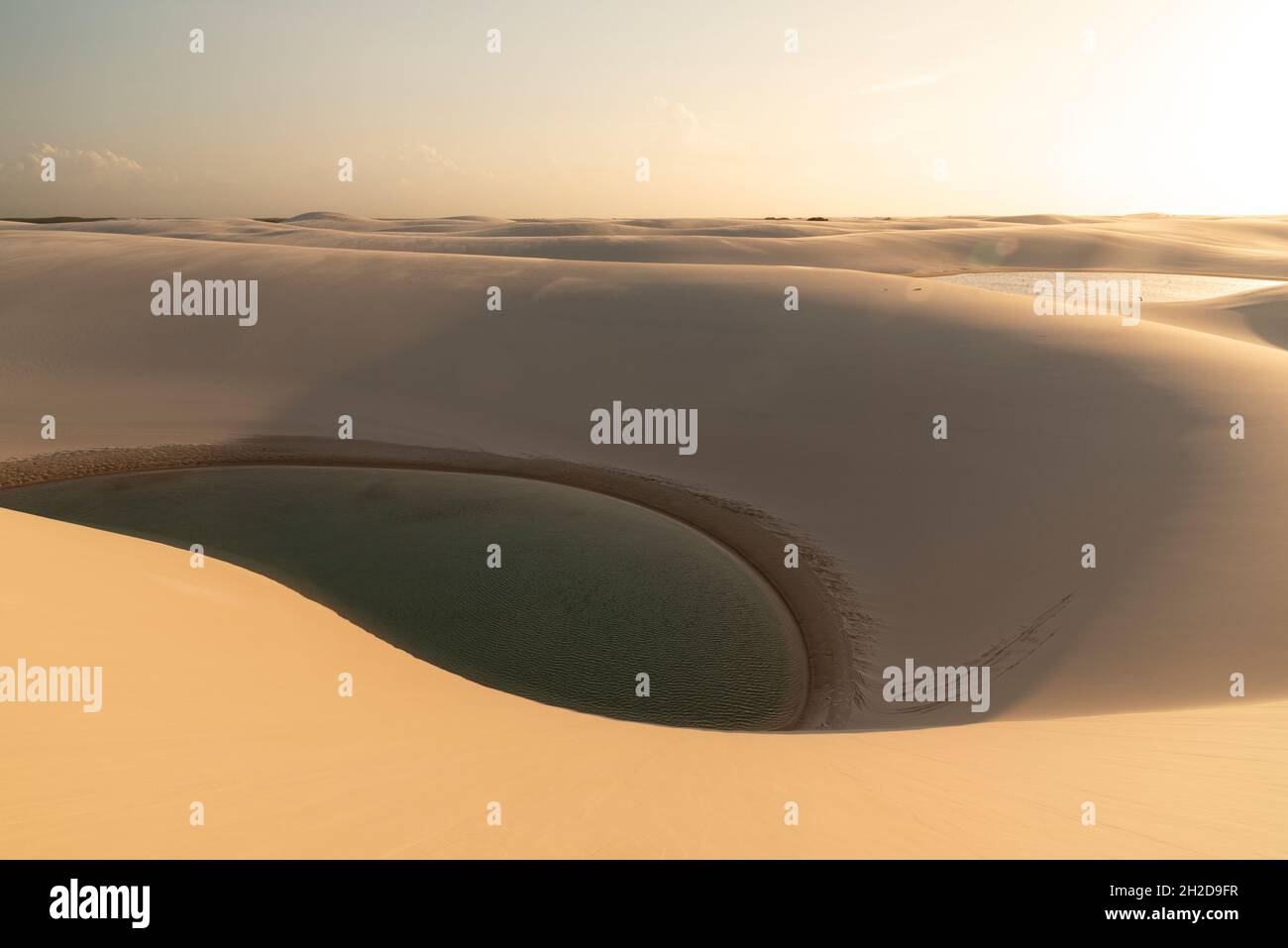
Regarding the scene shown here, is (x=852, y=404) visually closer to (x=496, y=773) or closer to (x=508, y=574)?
(x=508, y=574)

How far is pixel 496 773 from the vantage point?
418 centimetres

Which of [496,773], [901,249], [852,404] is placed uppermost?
[901,249]

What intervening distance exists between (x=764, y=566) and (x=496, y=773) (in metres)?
6.91

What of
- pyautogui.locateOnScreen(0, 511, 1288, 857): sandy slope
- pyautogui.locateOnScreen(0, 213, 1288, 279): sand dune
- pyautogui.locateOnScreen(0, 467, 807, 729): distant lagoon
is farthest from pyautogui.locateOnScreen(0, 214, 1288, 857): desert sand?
pyautogui.locateOnScreen(0, 213, 1288, 279): sand dune

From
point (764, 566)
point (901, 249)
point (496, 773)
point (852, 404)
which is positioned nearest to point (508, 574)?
point (764, 566)

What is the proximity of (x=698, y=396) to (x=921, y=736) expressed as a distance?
11.3m

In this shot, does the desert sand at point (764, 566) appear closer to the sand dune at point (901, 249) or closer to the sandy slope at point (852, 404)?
the sandy slope at point (852, 404)

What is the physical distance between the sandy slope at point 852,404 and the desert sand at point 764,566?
0.07 meters

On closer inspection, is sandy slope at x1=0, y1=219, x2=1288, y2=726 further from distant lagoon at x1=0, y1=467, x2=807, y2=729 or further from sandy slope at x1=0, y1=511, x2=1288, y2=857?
sandy slope at x1=0, y1=511, x2=1288, y2=857

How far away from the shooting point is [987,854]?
3316mm

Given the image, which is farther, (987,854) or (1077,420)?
(1077,420)
